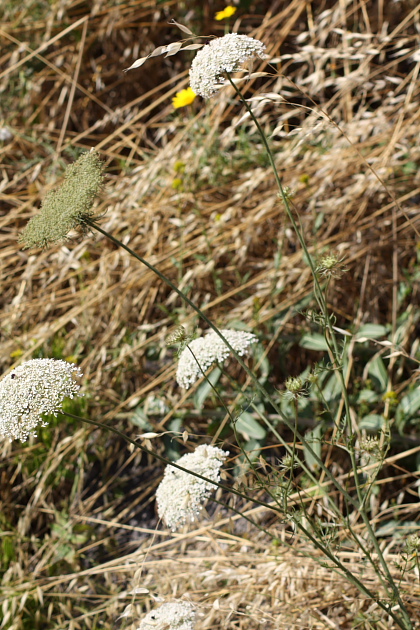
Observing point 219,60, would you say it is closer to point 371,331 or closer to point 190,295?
point 371,331

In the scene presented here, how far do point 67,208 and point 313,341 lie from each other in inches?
41.8

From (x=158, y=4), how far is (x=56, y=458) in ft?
6.84

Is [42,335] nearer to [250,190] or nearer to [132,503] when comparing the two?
[132,503]

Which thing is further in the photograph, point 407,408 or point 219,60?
point 407,408

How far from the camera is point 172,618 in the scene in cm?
109

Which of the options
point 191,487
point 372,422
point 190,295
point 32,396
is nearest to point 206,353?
point 191,487

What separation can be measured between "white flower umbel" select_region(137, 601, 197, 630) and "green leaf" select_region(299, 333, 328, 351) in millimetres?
840

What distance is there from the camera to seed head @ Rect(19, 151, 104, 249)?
2.90 ft

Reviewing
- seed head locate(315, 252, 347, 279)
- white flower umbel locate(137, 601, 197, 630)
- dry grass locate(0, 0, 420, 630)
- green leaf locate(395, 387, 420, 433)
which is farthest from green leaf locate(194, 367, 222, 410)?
seed head locate(315, 252, 347, 279)

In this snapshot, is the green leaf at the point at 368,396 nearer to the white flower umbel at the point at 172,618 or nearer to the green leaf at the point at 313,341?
the green leaf at the point at 313,341

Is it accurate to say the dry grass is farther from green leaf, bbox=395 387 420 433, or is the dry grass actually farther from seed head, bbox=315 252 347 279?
seed head, bbox=315 252 347 279

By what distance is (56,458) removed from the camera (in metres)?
1.94

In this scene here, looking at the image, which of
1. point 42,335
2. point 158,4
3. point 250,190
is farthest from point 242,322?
point 158,4

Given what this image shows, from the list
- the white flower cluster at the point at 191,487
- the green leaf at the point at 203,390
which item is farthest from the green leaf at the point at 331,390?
the white flower cluster at the point at 191,487
